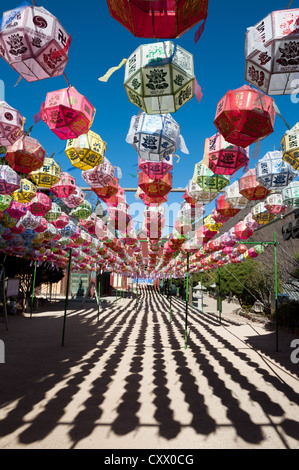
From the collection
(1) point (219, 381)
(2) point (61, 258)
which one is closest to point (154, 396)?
(1) point (219, 381)

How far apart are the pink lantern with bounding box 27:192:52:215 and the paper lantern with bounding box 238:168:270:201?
4250mm

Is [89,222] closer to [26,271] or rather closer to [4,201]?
[4,201]

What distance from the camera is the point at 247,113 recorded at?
2891mm

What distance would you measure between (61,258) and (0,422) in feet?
45.7

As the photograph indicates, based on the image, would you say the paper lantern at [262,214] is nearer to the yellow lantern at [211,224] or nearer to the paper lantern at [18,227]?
the yellow lantern at [211,224]

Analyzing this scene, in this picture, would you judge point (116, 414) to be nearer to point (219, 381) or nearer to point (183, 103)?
point (219, 381)

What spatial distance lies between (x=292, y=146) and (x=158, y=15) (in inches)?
105

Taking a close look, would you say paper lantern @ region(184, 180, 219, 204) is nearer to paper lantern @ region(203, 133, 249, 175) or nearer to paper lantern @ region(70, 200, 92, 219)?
paper lantern @ region(203, 133, 249, 175)

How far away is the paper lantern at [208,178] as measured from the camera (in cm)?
477

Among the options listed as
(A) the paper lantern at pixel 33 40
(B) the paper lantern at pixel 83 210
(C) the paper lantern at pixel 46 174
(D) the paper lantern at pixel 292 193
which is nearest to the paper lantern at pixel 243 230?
(D) the paper lantern at pixel 292 193

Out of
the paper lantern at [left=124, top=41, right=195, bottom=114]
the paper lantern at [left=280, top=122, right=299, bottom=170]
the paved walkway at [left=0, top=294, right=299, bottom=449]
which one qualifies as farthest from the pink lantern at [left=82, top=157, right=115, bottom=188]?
the paved walkway at [left=0, top=294, right=299, bottom=449]

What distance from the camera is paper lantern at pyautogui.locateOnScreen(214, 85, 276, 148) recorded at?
9.46 ft

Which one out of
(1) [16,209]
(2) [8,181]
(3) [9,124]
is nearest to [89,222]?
(1) [16,209]
